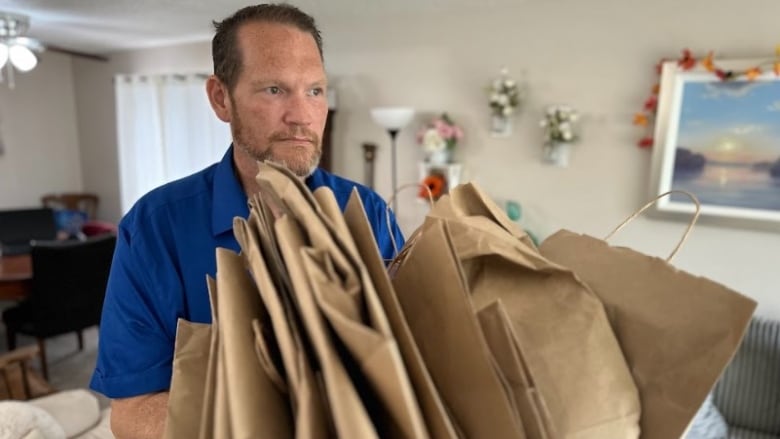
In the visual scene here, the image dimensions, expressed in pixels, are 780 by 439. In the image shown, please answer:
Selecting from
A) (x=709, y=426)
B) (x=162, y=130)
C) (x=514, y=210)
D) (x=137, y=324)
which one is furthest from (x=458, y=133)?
(x=162, y=130)

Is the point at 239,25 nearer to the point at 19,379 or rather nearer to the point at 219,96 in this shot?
the point at 219,96

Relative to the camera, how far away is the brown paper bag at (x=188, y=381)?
1.32ft

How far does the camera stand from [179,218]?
0.89m

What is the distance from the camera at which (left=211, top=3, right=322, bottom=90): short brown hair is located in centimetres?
88

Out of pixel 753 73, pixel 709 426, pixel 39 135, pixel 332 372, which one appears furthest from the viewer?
pixel 39 135

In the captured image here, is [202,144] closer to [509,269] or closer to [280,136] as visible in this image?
[280,136]

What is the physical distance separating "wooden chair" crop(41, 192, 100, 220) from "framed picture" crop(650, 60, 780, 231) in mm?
5179

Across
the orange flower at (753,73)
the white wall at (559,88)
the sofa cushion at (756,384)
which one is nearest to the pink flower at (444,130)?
the white wall at (559,88)

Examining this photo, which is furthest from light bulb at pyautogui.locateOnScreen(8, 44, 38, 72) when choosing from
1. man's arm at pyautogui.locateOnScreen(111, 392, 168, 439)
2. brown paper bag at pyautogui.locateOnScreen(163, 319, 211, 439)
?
brown paper bag at pyautogui.locateOnScreen(163, 319, 211, 439)

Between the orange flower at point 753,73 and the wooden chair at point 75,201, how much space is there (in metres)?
5.53

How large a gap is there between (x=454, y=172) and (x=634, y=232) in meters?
0.97

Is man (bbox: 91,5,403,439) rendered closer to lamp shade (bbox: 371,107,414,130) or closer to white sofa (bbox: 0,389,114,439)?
white sofa (bbox: 0,389,114,439)

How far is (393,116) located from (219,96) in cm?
193

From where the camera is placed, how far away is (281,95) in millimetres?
846
